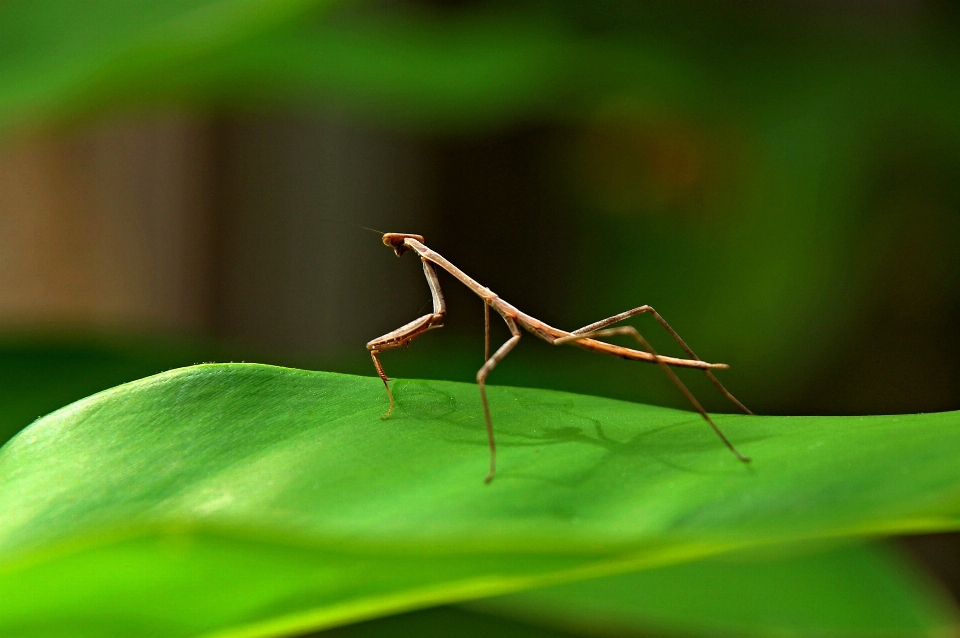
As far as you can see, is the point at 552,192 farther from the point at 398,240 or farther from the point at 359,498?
the point at 359,498

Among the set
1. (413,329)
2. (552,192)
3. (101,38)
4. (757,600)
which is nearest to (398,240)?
(413,329)

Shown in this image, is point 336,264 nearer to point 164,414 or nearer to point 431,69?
point 431,69

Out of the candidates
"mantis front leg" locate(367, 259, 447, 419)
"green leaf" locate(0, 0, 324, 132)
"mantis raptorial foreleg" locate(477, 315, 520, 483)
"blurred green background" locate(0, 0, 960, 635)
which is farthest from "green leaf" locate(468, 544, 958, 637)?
"green leaf" locate(0, 0, 324, 132)

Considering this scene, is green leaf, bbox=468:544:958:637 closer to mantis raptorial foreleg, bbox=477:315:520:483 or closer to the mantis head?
mantis raptorial foreleg, bbox=477:315:520:483

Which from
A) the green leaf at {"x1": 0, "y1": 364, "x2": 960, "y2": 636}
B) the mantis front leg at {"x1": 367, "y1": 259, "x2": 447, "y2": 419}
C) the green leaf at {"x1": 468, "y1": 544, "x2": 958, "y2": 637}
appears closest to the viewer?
the green leaf at {"x1": 0, "y1": 364, "x2": 960, "y2": 636}

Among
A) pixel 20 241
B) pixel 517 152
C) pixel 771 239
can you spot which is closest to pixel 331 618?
pixel 771 239

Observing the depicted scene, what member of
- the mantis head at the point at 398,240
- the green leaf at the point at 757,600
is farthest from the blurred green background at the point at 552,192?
the green leaf at the point at 757,600
